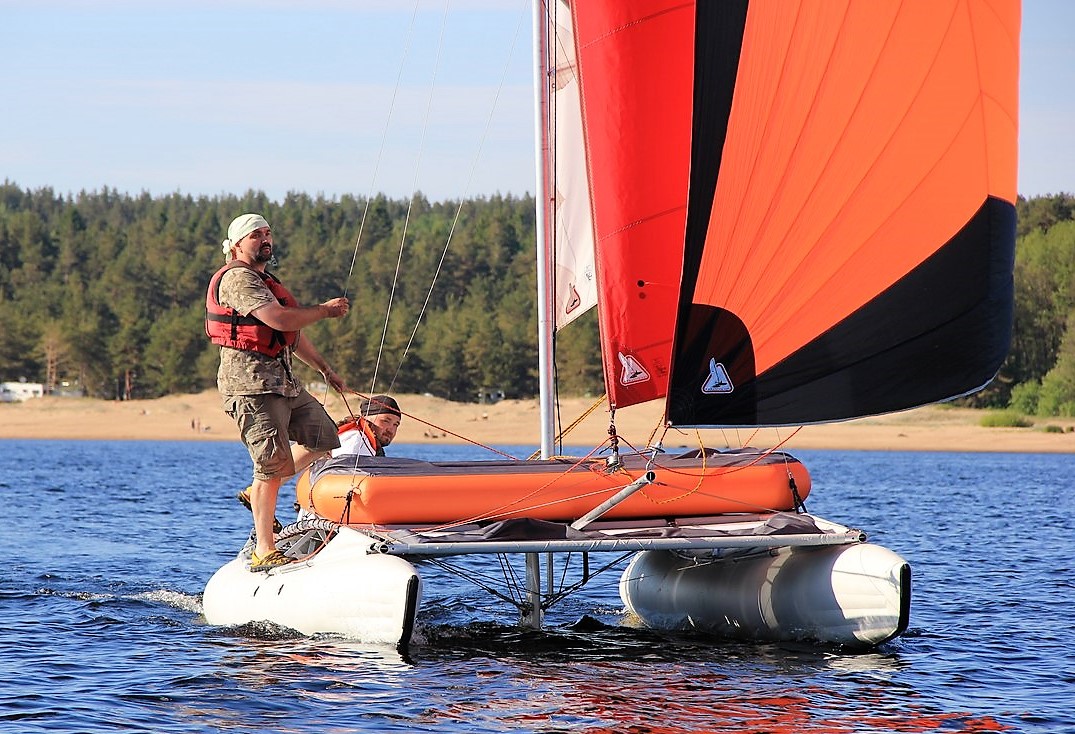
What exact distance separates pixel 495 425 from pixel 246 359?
55.6m

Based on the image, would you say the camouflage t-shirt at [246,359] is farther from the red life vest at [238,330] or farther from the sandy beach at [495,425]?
the sandy beach at [495,425]

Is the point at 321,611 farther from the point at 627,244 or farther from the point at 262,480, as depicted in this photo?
the point at 627,244

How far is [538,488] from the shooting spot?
9227mm

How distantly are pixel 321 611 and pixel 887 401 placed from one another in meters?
3.95

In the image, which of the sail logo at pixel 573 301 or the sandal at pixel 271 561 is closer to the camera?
the sandal at pixel 271 561

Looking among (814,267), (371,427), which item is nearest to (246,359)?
(371,427)

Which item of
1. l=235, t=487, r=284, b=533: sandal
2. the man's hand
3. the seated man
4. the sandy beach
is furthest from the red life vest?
the sandy beach

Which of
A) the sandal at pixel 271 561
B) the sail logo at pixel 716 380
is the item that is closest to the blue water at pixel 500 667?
the sandal at pixel 271 561

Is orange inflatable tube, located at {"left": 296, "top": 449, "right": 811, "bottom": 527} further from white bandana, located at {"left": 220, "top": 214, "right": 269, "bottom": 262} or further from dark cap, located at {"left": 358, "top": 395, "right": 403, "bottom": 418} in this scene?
white bandana, located at {"left": 220, "top": 214, "right": 269, "bottom": 262}

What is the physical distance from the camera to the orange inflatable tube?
356 inches

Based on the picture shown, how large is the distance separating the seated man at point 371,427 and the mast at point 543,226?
1246 millimetres

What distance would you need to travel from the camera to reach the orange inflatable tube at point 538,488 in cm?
905

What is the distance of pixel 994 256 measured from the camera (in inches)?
368

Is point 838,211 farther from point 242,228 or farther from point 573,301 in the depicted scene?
point 242,228
